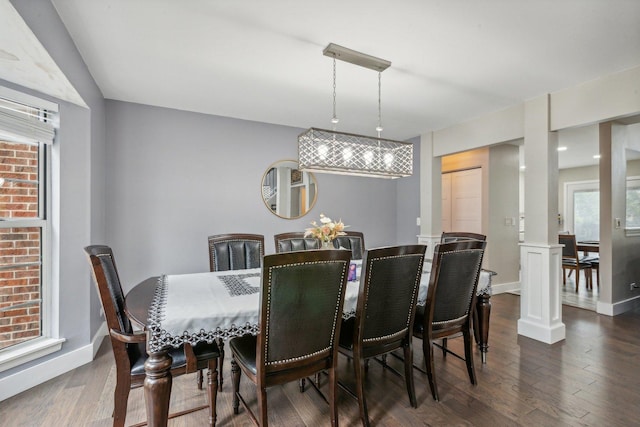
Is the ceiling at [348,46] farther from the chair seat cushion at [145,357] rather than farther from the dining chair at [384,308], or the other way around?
the chair seat cushion at [145,357]

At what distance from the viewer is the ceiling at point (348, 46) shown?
6.19ft

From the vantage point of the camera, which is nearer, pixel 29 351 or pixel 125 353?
pixel 125 353

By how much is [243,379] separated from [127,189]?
229 cm

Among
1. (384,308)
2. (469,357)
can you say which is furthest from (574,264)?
(384,308)

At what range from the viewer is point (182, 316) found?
158 centimetres

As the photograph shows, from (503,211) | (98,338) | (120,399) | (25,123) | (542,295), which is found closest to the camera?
(120,399)

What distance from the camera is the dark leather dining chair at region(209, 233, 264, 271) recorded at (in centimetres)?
291

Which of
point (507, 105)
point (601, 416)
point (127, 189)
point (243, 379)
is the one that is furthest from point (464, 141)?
point (127, 189)

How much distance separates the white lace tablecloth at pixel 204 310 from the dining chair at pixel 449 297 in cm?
15

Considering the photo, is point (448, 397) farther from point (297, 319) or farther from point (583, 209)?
point (583, 209)

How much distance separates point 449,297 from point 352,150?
1344 mm

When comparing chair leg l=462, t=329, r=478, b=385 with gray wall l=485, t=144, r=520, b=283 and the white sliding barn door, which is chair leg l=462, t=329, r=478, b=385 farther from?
the white sliding barn door

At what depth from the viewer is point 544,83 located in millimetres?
2918

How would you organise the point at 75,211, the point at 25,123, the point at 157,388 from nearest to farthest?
1. the point at 157,388
2. the point at 25,123
3. the point at 75,211
